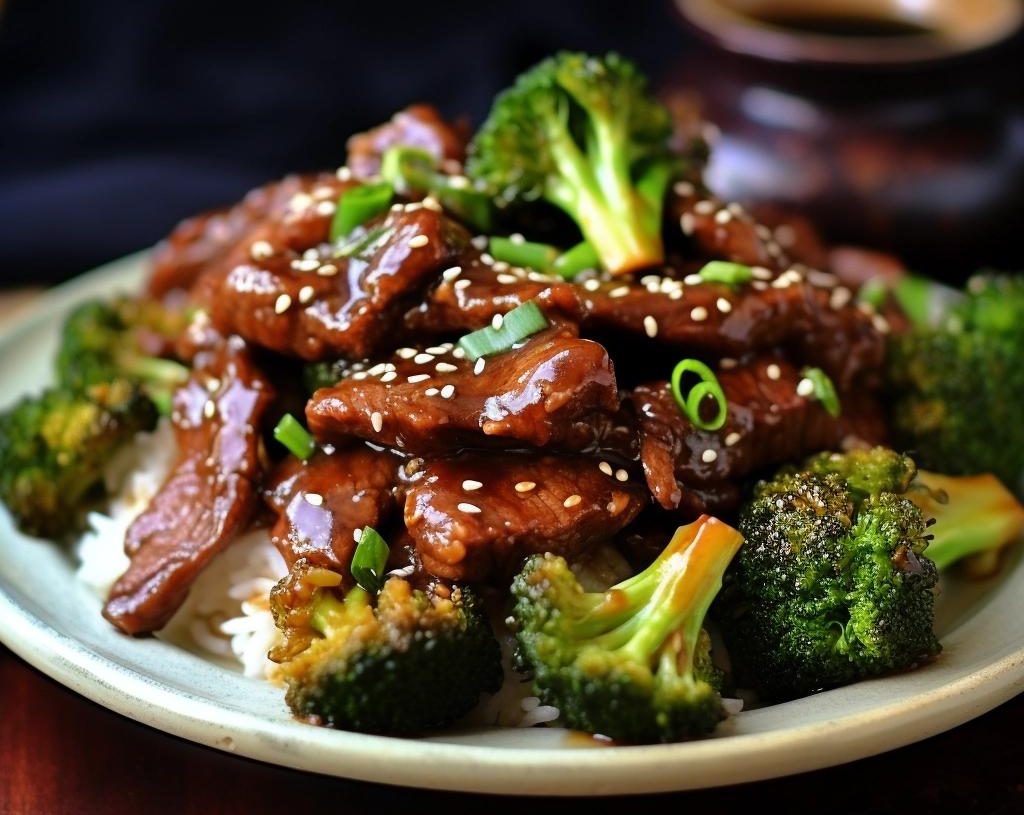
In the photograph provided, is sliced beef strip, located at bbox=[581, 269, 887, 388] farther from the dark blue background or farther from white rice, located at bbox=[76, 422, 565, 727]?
the dark blue background

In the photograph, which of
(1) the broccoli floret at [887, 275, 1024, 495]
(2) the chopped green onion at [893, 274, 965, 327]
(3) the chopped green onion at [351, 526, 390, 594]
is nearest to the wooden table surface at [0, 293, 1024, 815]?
(3) the chopped green onion at [351, 526, 390, 594]

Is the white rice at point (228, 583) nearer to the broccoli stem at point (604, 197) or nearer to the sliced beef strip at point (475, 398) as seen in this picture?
the sliced beef strip at point (475, 398)

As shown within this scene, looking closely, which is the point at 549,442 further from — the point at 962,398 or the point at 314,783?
the point at 962,398

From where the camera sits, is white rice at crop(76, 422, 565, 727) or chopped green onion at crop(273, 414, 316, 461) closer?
white rice at crop(76, 422, 565, 727)

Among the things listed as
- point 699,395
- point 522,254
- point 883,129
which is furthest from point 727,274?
point 883,129

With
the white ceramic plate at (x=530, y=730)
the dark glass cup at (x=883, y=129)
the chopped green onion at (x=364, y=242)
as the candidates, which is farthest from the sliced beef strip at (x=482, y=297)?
the dark glass cup at (x=883, y=129)

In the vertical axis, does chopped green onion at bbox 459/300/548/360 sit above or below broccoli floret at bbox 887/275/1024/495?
above
